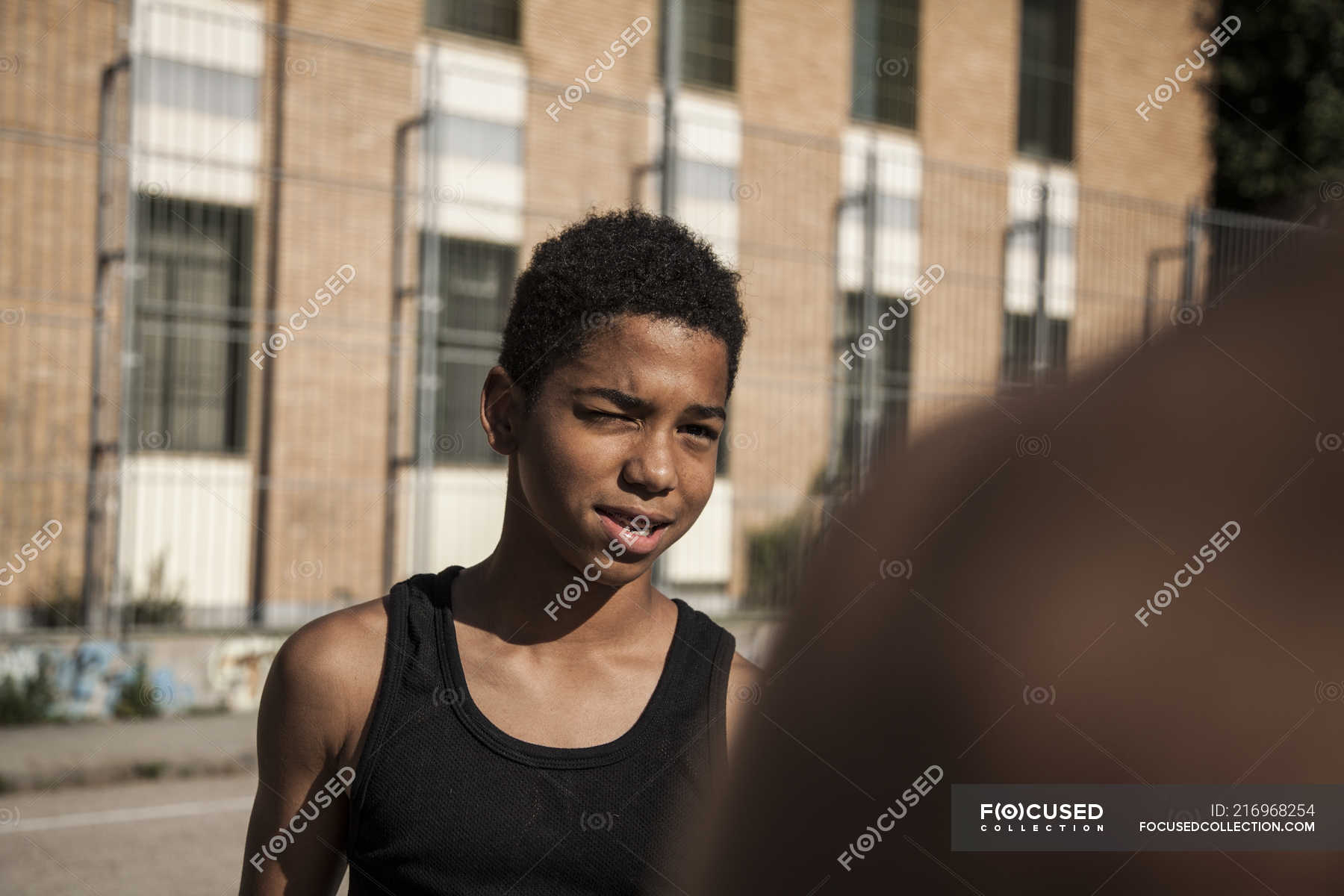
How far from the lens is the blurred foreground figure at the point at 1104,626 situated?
34cm

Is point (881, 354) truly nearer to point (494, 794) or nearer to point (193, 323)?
point (193, 323)

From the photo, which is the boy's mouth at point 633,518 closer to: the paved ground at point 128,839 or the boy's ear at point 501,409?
the boy's ear at point 501,409

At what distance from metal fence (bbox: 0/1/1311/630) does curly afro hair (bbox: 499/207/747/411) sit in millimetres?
6573

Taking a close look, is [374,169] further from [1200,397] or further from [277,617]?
[1200,397]

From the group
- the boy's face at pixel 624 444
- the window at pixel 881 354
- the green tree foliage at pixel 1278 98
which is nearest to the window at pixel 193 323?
the window at pixel 881 354

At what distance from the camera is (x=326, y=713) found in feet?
5.75

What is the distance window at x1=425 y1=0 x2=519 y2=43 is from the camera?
44.7ft

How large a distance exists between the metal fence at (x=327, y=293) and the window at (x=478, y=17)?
0.29 m

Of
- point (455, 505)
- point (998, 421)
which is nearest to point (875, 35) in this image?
point (455, 505)

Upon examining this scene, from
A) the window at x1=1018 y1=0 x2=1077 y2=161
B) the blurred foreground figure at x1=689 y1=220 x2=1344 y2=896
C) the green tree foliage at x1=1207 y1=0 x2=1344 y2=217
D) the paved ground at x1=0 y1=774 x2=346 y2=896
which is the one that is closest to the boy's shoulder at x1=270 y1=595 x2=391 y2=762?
the blurred foreground figure at x1=689 y1=220 x2=1344 y2=896

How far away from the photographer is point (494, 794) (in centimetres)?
162

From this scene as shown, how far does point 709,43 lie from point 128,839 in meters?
11.0

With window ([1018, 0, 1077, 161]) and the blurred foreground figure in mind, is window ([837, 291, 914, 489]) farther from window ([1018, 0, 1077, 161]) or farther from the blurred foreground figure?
the blurred foreground figure

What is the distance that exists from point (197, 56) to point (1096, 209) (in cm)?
1112
